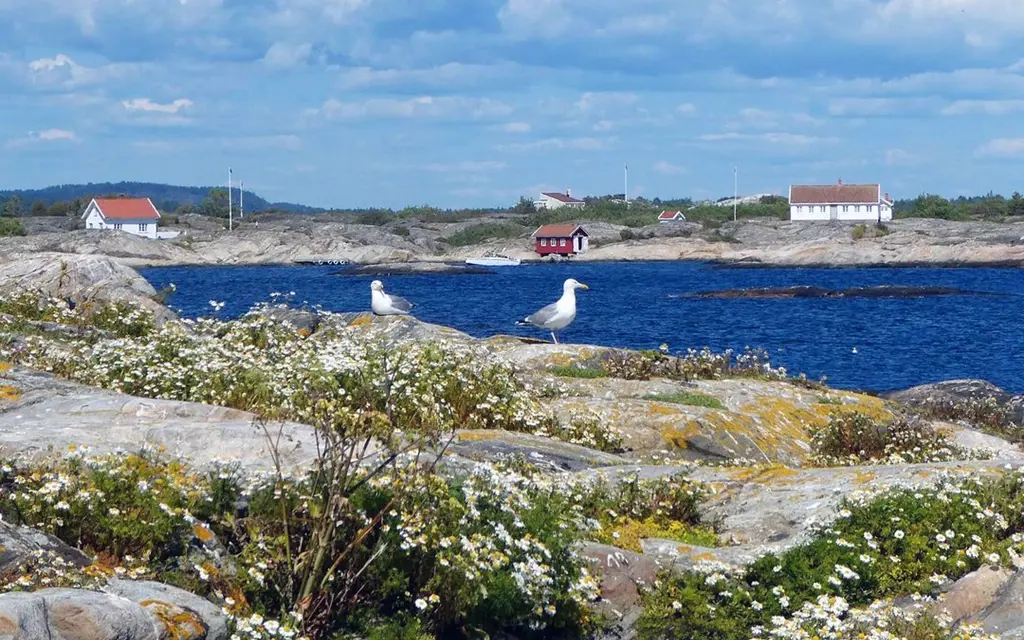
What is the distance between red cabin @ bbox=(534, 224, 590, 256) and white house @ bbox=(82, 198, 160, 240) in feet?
151

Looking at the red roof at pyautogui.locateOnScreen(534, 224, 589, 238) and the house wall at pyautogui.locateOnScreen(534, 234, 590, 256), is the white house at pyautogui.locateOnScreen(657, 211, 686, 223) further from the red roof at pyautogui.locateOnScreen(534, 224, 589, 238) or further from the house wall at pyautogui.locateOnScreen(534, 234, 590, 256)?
the red roof at pyautogui.locateOnScreen(534, 224, 589, 238)

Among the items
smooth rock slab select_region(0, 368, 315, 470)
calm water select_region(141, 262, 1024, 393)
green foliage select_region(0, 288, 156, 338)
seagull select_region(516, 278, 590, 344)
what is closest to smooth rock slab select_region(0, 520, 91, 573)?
smooth rock slab select_region(0, 368, 315, 470)

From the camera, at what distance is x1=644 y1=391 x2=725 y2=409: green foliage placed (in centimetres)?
1359

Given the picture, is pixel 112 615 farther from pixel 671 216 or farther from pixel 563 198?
pixel 563 198

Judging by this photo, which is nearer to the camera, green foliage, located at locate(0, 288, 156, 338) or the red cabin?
green foliage, located at locate(0, 288, 156, 338)

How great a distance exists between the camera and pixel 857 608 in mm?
6945

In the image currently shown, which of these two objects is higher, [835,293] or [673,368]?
[673,368]

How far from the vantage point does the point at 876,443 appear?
12.9 metres

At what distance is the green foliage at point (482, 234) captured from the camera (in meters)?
143

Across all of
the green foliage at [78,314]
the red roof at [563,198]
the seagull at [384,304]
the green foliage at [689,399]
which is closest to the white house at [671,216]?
the red roof at [563,198]

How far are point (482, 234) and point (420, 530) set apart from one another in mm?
140294

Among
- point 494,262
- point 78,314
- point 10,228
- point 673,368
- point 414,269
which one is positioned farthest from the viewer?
point 10,228

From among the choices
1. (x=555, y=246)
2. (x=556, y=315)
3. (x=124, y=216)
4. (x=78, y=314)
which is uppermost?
(x=124, y=216)

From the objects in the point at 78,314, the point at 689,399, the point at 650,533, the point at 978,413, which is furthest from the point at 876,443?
the point at 78,314
